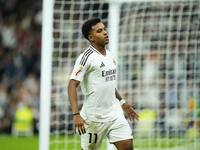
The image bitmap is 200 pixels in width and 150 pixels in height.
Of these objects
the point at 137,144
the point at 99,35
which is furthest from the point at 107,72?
the point at 137,144

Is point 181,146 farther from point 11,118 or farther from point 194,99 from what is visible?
point 11,118

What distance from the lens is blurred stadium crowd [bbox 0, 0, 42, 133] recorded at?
33.2 ft

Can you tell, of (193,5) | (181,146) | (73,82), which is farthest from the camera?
(181,146)

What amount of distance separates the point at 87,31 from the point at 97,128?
3.94 ft

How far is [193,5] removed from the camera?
21.5ft

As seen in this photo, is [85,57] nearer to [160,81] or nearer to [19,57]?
[160,81]

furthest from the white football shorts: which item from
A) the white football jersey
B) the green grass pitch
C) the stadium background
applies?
the stadium background

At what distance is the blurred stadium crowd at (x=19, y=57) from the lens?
10109 mm

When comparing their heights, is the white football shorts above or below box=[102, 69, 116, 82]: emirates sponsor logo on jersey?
below

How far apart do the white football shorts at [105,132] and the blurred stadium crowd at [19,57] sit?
6.26 metres

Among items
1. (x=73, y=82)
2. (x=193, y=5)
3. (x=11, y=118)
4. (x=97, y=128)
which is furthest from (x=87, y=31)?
(x=11, y=118)

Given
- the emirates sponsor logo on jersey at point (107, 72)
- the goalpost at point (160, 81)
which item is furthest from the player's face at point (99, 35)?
the goalpost at point (160, 81)

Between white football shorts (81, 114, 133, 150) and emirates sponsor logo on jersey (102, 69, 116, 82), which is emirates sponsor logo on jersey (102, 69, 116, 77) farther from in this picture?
white football shorts (81, 114, 133, 150)

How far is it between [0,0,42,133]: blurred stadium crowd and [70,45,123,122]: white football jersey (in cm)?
635
